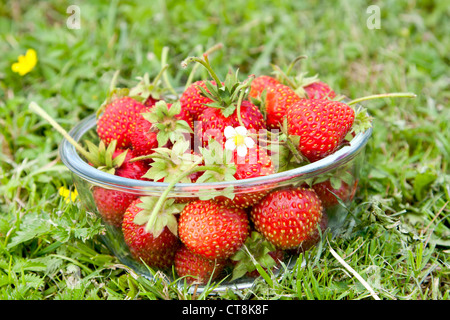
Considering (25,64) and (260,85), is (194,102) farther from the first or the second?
(25,64)

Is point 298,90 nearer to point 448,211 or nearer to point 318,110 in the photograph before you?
point 318,110

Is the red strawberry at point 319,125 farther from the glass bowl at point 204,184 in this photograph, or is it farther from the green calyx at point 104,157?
the green calyx at point 104,157

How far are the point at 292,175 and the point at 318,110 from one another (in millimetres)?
169

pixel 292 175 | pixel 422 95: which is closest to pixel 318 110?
pixel 292 175

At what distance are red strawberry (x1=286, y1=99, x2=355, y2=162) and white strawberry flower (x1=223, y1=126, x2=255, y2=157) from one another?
0.35 ft

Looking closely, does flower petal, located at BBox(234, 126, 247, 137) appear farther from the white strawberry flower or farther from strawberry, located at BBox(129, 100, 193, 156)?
strawberry, located at BBox(129, 100, 193, 156)

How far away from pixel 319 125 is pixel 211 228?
1.04 feet

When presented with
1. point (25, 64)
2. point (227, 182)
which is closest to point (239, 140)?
point (227, 182)

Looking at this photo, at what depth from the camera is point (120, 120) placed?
3.69 feet

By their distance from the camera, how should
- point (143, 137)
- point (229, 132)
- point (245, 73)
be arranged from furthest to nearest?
point (245, 73), point (143, 137), point (229, 132)

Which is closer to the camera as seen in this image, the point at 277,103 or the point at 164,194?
the point at 164,194

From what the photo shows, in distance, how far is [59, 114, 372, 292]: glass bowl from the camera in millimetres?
921

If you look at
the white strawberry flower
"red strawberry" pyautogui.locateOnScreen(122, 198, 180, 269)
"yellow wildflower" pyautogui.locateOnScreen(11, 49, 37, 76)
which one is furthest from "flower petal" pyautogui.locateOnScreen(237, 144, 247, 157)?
"yellow wildflower" pyautogui.locateOnScreen(11, 49, 37, 76)

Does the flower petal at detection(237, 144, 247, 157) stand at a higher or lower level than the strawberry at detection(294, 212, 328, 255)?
higher
